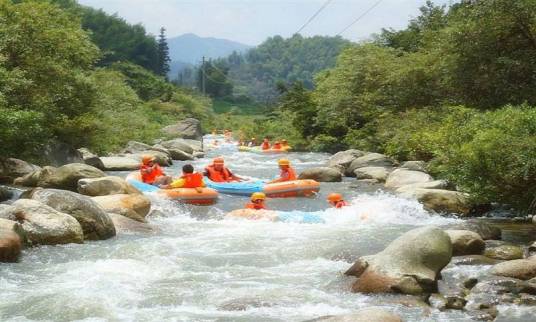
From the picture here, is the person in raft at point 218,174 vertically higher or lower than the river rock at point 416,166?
lower

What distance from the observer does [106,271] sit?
27.7 ft

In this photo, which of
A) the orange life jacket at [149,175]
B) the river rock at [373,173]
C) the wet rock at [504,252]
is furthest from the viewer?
the river rock at [373,173]

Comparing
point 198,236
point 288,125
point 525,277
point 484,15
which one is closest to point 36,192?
point 198,236

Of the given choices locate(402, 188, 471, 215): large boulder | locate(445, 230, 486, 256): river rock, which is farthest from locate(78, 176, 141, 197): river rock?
locate(445, 230, 486, 256): river rock

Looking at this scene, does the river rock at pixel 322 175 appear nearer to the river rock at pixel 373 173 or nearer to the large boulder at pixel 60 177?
the river rock at pixel 373 173

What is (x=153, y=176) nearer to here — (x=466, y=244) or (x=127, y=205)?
(x=127, y=205)

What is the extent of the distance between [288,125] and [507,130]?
89.7 feet

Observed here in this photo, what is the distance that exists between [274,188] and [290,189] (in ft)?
1.44

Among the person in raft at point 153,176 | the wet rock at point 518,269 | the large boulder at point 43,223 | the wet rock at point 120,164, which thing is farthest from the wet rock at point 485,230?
the wet rock at point 120,164

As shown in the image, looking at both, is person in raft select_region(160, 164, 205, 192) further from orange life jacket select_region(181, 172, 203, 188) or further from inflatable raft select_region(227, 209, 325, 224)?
inflatable raft select_region(227, 209, 325, 224)

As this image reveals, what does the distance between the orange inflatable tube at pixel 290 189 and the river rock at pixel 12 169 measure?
6.61 meters

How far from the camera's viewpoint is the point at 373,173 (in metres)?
19.8

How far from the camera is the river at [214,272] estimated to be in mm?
6949

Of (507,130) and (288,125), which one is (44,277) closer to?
(507,130)
